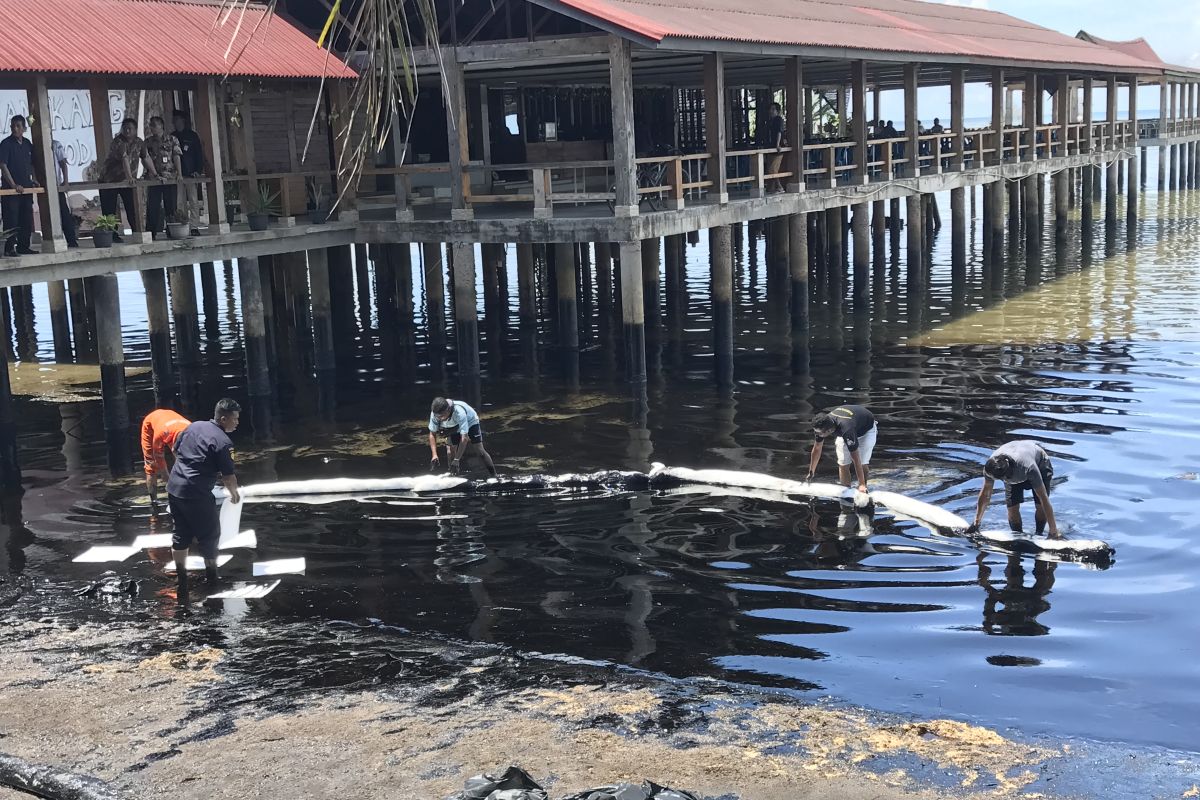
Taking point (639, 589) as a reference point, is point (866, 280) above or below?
above

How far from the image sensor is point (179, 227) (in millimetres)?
17750

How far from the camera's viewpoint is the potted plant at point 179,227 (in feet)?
58.2

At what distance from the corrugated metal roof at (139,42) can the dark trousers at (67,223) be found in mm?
1799

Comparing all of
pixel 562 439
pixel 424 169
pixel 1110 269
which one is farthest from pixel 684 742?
pixel 1110 269

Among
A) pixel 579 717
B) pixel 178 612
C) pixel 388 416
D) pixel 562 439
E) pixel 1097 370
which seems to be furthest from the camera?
pixel 1097 370

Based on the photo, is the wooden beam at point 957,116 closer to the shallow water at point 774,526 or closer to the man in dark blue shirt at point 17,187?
the shallow water at point 774,526

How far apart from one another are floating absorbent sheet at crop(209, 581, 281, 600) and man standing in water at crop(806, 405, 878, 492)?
5.03 meters

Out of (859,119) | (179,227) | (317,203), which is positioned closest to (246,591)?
(179,227)

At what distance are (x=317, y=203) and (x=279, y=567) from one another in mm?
10482

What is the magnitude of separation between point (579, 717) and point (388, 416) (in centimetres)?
1118

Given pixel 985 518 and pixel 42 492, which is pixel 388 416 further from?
pixel 985 518

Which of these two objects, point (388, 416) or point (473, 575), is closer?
point (473, 575)

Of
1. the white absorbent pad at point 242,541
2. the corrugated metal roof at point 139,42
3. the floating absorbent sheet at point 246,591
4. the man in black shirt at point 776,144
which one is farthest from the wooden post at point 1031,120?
the floating absorbent sheet at point 246,591

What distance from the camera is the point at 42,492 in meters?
15.2
